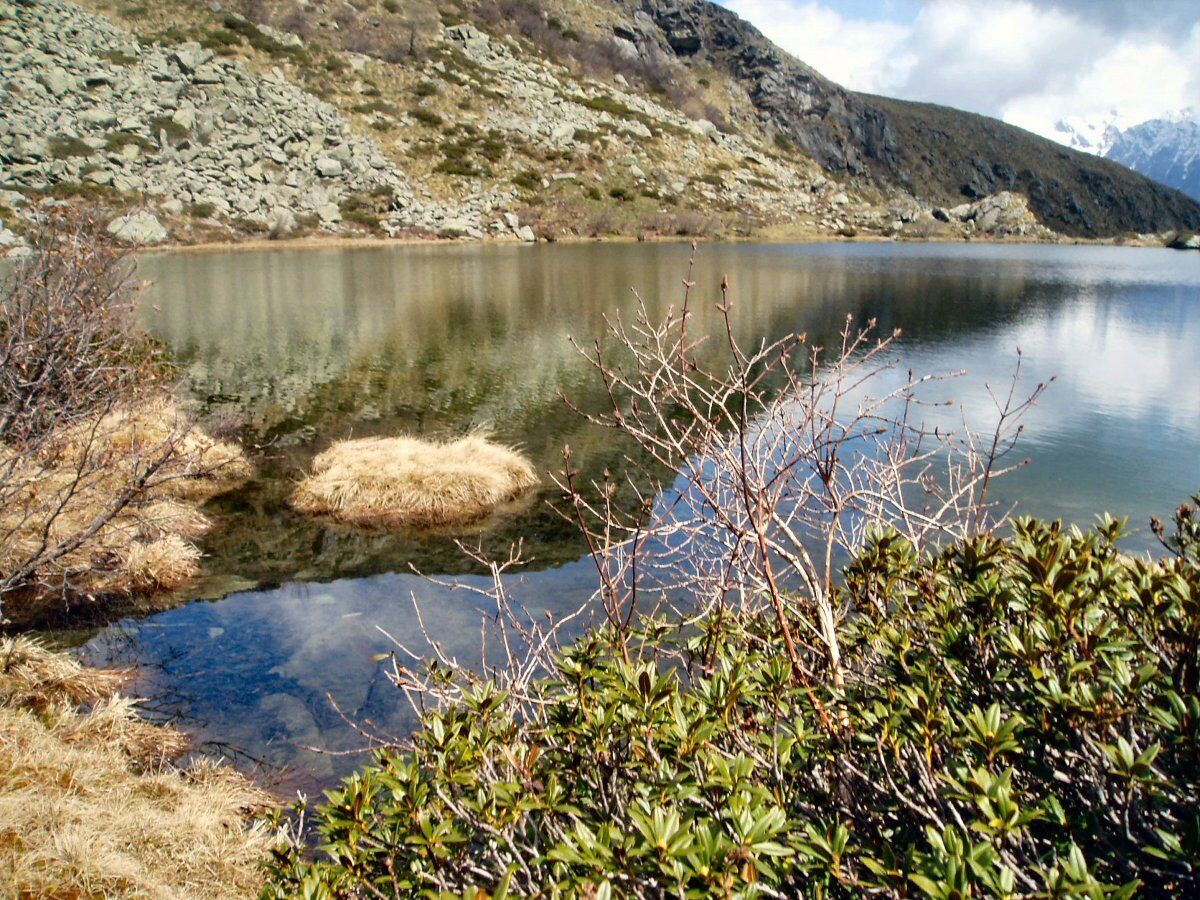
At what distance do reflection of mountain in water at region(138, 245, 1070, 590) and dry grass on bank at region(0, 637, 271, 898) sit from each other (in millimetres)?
3295

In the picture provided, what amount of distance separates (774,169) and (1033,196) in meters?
78.8

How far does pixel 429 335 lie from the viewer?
23.9m

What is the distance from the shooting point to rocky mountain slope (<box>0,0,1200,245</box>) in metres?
51.1

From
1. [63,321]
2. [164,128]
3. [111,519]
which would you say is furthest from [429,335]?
[164,128]

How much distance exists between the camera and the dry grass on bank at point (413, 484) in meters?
11.2

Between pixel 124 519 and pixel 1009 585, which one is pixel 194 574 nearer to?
pixel 124 519

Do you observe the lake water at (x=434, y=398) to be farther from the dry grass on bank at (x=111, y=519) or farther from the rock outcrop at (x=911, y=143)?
the rock outcrop at (x=911, y=143)

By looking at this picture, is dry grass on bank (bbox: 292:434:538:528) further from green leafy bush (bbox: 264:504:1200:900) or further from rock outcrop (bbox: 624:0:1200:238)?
rock outcrop (bbox: 624:0:1200:238)

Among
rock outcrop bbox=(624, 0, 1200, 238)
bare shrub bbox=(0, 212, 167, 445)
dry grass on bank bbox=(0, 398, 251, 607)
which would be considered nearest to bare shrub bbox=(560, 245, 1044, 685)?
dry grass on bank bbox=(0, 398, 251, 607)

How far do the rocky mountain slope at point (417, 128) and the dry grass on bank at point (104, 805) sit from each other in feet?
83.6

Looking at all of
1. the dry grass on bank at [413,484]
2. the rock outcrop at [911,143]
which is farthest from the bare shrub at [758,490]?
the rock outcrop at [911,143]

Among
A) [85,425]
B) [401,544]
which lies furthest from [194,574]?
[85,425]

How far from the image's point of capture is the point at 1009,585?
8.50 feet

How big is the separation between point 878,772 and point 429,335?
75.4 ft
